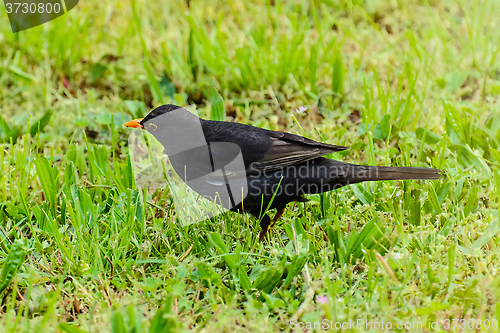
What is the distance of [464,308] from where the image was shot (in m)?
2.54

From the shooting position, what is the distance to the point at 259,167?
136 inches

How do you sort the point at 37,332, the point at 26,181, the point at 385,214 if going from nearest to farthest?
the point at 37,332
the point at 385,214
the point at 26,181

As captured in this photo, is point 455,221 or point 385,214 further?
point 385,214

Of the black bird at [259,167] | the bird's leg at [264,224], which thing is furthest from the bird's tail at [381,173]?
the bird's leg at [264,224]

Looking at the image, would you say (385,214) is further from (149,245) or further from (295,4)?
(295,4)

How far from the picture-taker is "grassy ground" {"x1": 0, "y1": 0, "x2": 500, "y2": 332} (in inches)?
104

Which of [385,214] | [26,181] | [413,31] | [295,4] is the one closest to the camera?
[385,214]

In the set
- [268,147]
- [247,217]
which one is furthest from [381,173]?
[247,217]

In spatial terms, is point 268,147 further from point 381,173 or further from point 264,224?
point 381,173

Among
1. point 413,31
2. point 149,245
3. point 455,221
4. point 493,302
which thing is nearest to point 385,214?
point 455,221

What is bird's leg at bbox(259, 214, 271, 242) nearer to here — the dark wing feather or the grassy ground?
the grassy ground

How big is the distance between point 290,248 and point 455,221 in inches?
43.8

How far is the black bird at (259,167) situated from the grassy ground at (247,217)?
195 millimetres

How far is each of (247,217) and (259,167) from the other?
1.23ft
